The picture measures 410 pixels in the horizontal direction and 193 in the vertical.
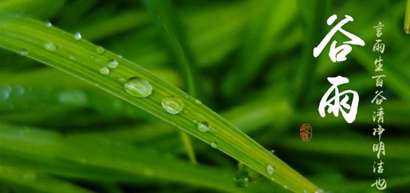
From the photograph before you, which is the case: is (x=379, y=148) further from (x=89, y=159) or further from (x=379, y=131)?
(x=89, y=159)

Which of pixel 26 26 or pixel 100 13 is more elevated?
pixel 100 13

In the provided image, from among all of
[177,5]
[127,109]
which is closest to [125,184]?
[127,109]

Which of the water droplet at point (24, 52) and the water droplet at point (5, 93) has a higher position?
the water droplet at point (5, 93)

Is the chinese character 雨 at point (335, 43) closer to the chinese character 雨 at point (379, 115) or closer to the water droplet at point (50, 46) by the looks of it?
the chinese character 雨 at point (379, 115)

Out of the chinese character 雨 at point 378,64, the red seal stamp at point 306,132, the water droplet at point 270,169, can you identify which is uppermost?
the chinese character 雨 at point 378,64

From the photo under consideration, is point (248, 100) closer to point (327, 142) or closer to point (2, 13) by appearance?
point (327, 142)

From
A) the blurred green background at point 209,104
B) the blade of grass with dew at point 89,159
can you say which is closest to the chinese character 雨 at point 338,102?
the blurred green background at point 209,104

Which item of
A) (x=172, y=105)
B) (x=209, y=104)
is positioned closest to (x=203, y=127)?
(x=172, y=105)

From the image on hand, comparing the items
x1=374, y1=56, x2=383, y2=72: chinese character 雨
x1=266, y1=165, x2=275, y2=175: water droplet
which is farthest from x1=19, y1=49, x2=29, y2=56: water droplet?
x1=374, y1=56, x2=383, y2=72: chinese character 雨
